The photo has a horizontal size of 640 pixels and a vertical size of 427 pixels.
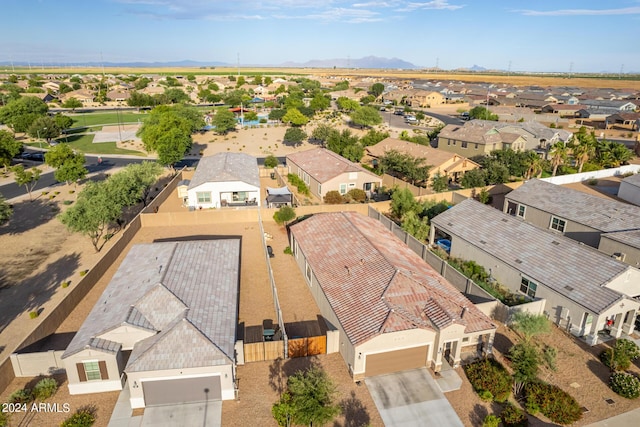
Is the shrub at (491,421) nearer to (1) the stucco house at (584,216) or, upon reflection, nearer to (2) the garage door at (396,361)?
(2) the garage door at (396,361)

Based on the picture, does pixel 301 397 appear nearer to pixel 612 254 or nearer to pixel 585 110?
pixel 612 254

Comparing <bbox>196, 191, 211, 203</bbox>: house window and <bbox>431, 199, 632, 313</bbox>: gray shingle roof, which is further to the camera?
<bbox>196, 191, 211, 203</bbox>: house window

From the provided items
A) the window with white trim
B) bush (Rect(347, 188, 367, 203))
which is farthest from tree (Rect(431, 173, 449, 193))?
the window with white trim

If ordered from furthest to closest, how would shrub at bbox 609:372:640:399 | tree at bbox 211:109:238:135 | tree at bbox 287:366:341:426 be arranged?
tree at bbox 211:109:238:135 → shrub at bbox 609:372:640:399 → tree at bbox 287:366:341:426

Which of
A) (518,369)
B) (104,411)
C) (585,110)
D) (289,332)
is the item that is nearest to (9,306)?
(104,411)

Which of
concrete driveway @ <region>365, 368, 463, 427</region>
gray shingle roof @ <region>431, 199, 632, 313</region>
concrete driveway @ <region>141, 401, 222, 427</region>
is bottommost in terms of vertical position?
concrete driveway @ <region>141, 401, 222, 427</region>

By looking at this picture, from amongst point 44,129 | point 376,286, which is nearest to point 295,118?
point 44,129

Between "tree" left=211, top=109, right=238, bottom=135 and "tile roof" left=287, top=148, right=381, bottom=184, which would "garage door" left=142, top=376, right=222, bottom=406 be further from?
"tree" left=211, top=109, right=238, bottom=135

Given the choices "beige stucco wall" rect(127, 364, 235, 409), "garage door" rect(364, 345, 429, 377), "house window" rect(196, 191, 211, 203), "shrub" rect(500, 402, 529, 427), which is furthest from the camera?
"house window" rect(196, 191, 211, 203)
